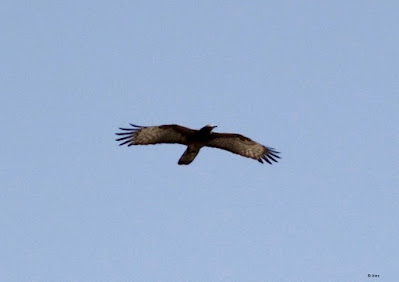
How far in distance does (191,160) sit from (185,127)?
3.26 feet

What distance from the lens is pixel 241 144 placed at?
38.4 metres

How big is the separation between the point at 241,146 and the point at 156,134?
299cm

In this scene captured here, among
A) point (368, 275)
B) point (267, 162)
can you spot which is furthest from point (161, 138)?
point (368, 275)

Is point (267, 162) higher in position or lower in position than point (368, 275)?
higher

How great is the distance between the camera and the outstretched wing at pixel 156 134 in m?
36.6

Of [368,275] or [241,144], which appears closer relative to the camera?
[368,275]

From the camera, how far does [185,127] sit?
36.5 m

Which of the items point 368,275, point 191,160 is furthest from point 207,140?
point 368,275

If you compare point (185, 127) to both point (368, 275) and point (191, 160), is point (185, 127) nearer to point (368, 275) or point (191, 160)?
point (191, 160)

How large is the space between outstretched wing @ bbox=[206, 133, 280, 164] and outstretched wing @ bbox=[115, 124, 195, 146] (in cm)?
95

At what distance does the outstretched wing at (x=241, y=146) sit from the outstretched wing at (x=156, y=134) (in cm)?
95

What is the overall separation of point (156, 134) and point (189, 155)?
3.99ft

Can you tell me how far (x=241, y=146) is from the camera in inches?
1515

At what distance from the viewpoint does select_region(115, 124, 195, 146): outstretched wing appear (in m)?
36.6
